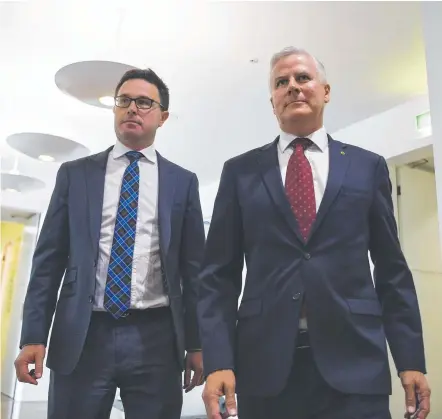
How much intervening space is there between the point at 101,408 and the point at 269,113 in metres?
3.70

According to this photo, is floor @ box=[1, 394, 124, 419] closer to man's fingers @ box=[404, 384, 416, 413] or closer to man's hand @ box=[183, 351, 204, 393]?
man's hand @ box=[183, 351, 204, 393]

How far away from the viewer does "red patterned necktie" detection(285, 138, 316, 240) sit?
121 cm

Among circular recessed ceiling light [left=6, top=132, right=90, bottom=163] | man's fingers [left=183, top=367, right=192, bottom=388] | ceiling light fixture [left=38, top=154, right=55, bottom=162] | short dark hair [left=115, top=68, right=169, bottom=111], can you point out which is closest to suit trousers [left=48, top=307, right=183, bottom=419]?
man's fingers [left=183, top=367, right=192, bottom=388]

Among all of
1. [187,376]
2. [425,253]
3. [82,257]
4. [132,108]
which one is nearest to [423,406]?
[187,376]

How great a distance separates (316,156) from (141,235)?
0.59 metres

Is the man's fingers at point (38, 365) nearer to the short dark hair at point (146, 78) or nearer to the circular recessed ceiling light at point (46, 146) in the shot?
Result: the short dark hair at point (146, 78)

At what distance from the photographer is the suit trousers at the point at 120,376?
55.4 inches

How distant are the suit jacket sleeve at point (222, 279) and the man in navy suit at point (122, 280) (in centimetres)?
30

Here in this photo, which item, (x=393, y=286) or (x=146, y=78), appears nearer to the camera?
(x=393, y=286)

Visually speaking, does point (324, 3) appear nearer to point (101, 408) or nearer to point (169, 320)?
point (169, 320)

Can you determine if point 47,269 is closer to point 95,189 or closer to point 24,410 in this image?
point 95,189

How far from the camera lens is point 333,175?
1236 mm

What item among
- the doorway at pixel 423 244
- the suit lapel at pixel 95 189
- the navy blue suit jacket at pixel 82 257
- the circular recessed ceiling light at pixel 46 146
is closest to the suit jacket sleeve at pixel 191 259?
the navy blue suit jacket at pixel 82 257

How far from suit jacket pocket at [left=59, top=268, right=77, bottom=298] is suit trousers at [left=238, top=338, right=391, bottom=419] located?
645 millimetres
